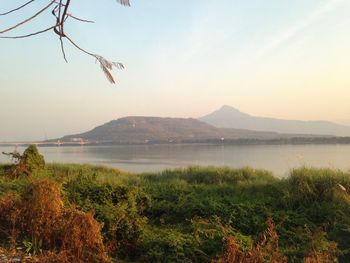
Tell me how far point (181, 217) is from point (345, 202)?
9.49ft

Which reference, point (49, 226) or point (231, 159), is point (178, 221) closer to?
point (49, 226)

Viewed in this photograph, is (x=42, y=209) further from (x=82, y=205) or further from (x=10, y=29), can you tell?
(x=10, y=29)

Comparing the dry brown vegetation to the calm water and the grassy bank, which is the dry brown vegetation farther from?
the calm water

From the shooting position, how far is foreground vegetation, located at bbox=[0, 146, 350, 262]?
4.63 metres

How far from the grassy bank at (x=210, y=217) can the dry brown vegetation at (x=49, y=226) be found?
5cm

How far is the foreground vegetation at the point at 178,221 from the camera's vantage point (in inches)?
182

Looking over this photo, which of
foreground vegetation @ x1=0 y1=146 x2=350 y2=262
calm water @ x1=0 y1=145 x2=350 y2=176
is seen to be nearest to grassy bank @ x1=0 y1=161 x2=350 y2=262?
foreground vegetation @ x1=0 y1=146 x2=350 y2=262

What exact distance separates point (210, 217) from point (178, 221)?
0.56 meters

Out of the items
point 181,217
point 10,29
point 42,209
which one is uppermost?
point 10,29

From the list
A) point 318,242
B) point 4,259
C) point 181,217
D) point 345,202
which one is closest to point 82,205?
point 181,217

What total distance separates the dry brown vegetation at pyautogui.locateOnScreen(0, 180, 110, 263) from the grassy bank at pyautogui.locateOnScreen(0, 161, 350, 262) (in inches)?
1.8

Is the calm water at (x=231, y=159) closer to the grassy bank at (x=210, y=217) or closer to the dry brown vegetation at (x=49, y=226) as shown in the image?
the grassy bank at (x=210, y=217)

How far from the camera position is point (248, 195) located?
8.91 m

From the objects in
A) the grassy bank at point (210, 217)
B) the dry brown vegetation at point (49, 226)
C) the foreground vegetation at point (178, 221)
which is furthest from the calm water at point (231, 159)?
Answer: the dry brown vegetation at point (49, 226)
